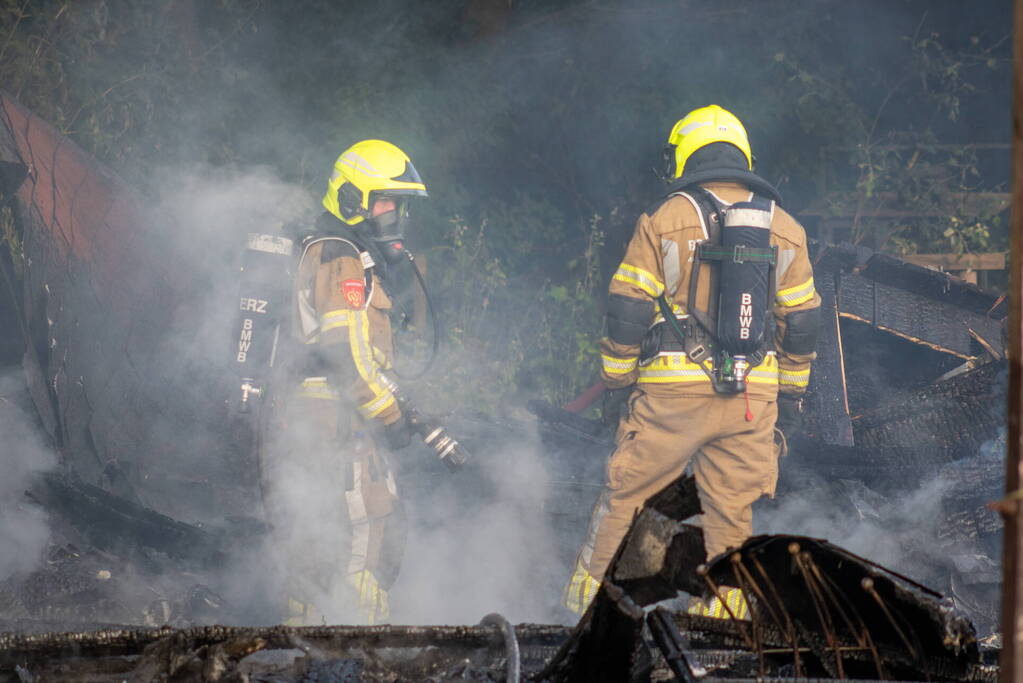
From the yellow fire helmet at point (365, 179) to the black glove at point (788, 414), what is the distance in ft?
7.35

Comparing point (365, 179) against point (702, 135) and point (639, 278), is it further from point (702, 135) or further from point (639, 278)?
point (702, 135)

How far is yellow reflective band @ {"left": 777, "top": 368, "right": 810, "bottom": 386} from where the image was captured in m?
4.76

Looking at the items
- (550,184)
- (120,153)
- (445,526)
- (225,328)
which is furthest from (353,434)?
(550,184)

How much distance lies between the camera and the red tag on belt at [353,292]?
14.3ft

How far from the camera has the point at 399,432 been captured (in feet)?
15.1

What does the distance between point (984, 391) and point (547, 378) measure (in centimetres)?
396

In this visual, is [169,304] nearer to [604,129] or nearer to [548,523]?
[548,523]

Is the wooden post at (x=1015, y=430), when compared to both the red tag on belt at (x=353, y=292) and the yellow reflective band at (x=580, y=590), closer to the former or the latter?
the yellow reflective band at (x=580, y=590)

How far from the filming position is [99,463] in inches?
205

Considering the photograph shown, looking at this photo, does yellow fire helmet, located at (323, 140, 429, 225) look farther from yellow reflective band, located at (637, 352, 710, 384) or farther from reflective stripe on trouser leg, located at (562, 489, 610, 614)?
reflective stripe on trouser leg, located at (562, 489, 610, 614)

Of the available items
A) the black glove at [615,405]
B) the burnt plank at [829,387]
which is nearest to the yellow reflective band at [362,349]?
the black glove at [615,405]

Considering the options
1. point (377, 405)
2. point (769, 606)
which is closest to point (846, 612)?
point (769, 606)

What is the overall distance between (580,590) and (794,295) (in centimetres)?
181

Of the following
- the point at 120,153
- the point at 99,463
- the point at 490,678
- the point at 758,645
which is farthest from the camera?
the point at 120,153
